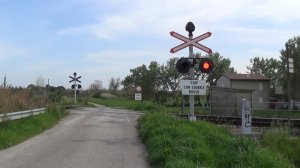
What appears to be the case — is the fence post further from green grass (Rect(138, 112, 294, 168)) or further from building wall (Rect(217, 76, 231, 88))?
building wall (Rect(217, 76, 231, 88))

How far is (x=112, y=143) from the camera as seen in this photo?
1577cm

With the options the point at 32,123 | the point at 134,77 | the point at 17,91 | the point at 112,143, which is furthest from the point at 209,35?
the point at 134,77

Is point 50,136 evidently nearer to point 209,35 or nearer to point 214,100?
point 209,35

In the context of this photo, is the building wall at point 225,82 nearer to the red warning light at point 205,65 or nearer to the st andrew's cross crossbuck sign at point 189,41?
the st andrew's cross crossbuck sign at point 189,41

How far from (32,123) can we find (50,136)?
2376 mm

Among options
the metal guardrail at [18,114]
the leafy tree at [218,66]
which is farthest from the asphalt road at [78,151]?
the leafy tree at [218,66]

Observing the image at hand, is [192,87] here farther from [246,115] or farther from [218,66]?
[218,66]

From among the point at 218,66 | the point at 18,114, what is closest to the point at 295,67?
the point at 218,66

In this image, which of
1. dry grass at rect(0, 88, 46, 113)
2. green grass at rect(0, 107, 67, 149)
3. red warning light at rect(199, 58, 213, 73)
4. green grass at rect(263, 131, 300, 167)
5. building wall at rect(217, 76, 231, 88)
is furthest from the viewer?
building wall at rect(217, 76, 231, 88)

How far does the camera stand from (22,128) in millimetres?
17969

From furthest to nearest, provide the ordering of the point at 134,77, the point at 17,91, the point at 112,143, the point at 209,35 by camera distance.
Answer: the point at 134,77 → the point at 17,91 → the point at 209,35 → the point at 112,143

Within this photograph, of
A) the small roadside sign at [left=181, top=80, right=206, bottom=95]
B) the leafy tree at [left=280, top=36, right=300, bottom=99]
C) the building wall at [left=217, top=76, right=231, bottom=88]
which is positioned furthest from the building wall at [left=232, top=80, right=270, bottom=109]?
the small roadside sign at [left=181, top=80, right=206, bottom=95]

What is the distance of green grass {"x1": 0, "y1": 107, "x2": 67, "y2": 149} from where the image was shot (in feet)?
50.1

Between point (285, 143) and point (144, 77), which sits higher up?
point (144, 77)
